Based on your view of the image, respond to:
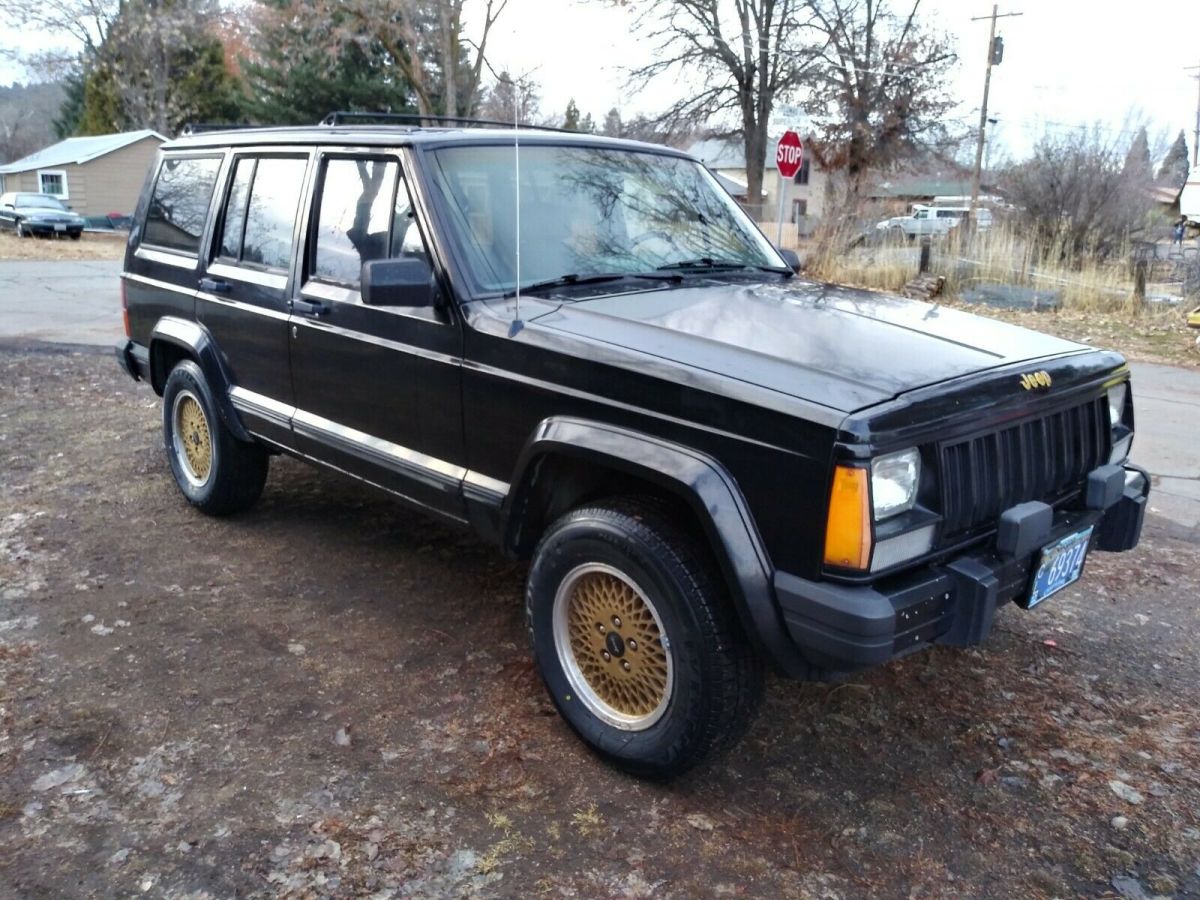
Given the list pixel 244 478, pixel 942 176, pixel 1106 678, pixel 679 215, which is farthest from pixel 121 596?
pixel 942 176

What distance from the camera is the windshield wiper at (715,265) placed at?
13.1 feet

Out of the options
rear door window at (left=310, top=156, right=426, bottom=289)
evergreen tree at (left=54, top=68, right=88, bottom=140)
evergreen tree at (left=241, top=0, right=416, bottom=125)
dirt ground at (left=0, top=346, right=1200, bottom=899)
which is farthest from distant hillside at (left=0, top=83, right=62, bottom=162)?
dirt ground at (left=0, top=346, right=1200, bottom=899)

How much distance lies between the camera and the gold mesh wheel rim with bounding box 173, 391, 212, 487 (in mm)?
5285

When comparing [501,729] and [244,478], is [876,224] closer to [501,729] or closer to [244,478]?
[244,478]

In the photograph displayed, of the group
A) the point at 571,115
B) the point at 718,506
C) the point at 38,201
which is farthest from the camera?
the point at 571,115

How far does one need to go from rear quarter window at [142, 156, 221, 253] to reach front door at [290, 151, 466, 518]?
110 cm

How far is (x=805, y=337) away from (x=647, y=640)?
1.04 metres

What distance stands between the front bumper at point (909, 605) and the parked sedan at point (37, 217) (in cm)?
3491

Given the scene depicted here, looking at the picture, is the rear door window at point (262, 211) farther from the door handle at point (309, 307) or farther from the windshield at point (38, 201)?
the windshield at point (38, 201)

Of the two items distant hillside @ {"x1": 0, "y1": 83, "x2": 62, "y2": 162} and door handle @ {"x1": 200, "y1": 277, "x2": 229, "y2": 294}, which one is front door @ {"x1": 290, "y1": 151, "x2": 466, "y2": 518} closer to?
door handle @ {"x1": 200, "y1": 277, "x2": 229, "y2": 294}

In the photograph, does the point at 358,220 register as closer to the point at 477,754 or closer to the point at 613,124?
the point at 477,754

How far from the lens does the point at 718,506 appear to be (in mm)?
2736

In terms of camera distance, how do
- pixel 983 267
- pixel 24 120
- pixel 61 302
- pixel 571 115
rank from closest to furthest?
1. pixel 61 302
2. pixel 983 267
3. pixel 571 115
4. pixel 24 120

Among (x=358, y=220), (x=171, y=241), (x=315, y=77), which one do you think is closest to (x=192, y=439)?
(x=171, y=241)
